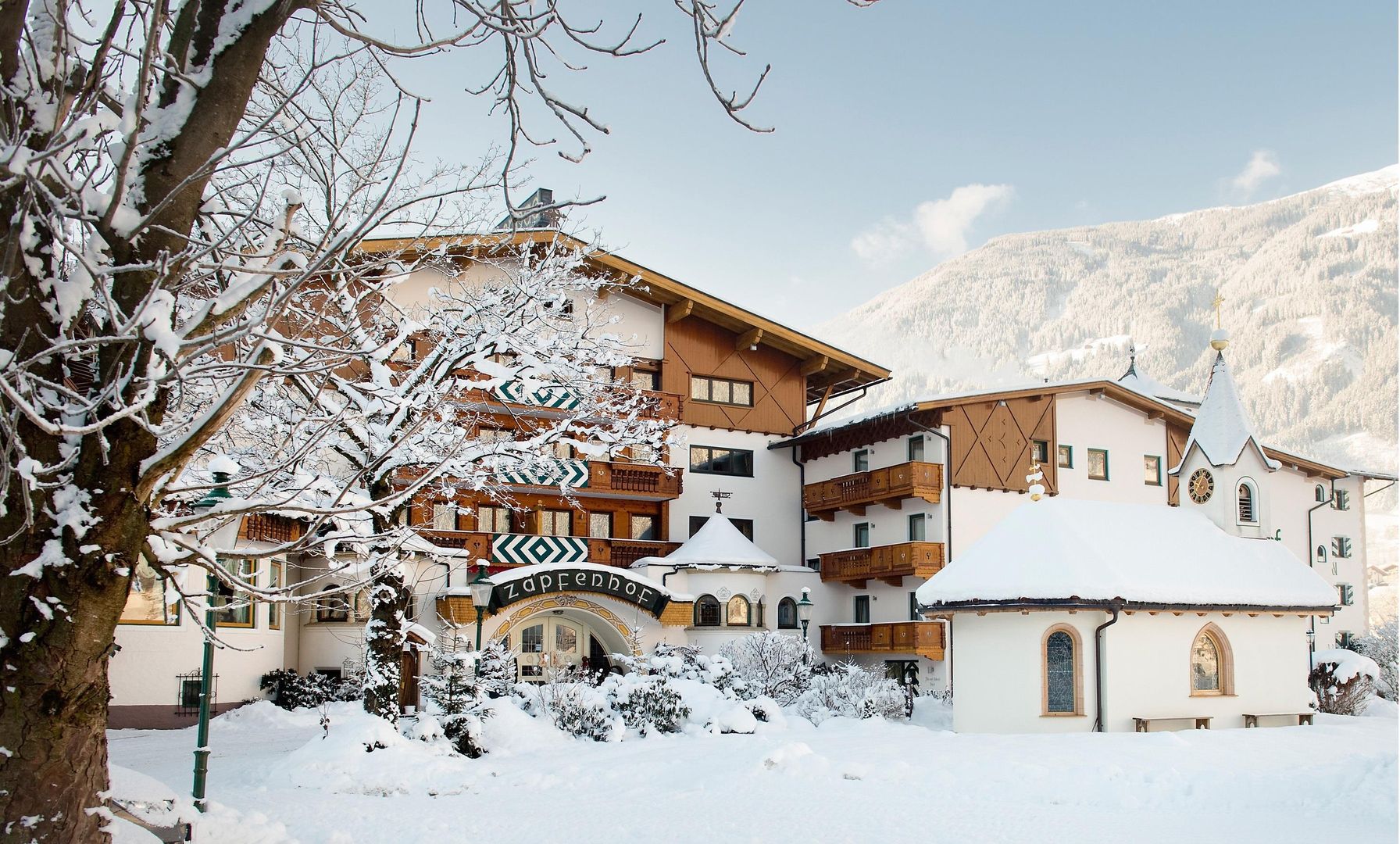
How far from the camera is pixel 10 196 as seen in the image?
611 cm

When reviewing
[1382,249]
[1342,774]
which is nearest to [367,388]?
[1342,774]

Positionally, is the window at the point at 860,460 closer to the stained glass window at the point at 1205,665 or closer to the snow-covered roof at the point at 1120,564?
the snow-covered roof at the point at 1120,564

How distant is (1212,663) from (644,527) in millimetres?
16717

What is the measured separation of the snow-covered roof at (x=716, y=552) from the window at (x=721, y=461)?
2.16 meters

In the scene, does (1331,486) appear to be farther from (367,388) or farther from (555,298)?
(367,388)

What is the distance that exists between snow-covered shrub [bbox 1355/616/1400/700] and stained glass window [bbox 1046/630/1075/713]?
45.5 ft

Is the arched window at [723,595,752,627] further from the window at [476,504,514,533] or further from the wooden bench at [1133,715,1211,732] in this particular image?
the wooden bench at [1133,715,1211,732]

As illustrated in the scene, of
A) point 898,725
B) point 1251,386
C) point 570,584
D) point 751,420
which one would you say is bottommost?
point 898,725

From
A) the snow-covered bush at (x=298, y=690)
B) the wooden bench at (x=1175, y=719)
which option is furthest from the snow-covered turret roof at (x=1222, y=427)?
the snow-covered bush at (x=298, y=690)

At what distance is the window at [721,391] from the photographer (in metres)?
36.7

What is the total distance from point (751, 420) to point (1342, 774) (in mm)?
24672

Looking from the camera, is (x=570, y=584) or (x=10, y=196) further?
(x=570, y=584)

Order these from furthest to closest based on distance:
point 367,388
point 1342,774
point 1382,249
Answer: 1. point 1382,249
2. point 367,388
3. point 1342,774

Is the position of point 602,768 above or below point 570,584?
below
